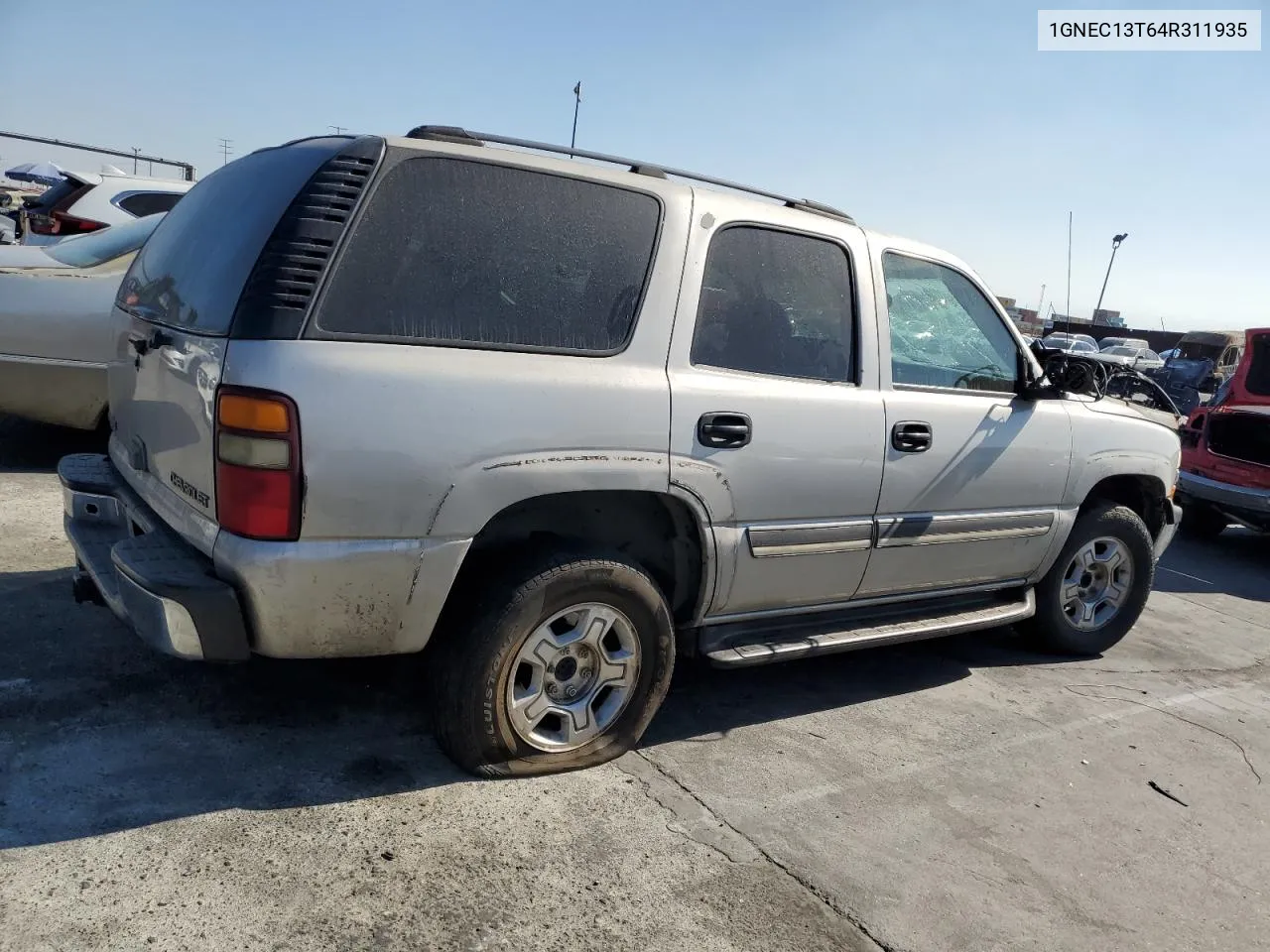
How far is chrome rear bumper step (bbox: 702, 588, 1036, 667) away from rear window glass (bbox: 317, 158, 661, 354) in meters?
1.20

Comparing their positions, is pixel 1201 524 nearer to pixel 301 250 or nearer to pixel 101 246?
pixel 301 250

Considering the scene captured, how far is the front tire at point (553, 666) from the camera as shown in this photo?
3059 millimetres

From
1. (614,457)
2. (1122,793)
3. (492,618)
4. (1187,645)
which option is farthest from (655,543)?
(1187,645)

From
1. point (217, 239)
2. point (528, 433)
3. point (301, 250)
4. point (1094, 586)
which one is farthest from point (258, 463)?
point (1094, 586)

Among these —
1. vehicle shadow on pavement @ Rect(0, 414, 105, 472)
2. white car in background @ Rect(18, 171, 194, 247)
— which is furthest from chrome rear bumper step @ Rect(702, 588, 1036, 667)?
white car in background @ Rect(18, 171, 194, 247)

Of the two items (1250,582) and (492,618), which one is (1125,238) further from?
(492,618)

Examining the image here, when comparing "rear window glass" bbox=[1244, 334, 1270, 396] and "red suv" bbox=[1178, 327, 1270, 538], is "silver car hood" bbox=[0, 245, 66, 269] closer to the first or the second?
"red suv" bbox=[1178, 327, 1270, 538]

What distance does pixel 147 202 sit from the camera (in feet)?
28.5

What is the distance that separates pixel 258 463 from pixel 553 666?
1124mm

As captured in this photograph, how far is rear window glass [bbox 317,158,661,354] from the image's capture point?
2834mm

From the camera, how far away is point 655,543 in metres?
3.56

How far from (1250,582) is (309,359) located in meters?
7.67

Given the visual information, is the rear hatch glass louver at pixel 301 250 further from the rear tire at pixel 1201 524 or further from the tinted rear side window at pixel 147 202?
the rear tire at pixel 1201 524

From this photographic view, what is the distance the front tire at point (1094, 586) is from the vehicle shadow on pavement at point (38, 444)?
5.66 metres
